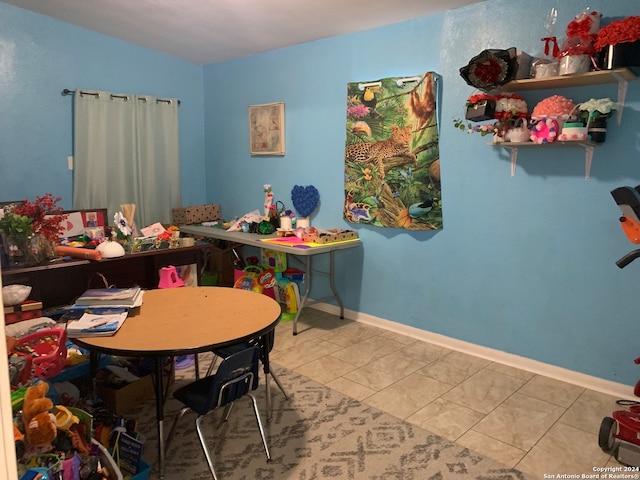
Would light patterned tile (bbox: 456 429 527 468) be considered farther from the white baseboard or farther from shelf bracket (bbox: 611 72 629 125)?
shelf bracket (bbox: 611 72 629 125)

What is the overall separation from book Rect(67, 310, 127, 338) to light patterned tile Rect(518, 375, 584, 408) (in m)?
2.37

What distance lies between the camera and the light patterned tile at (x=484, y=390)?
278 centimetres

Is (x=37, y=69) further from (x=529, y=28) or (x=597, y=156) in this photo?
(x=597, y=156)

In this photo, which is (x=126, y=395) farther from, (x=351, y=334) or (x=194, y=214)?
(x=194, y=214)

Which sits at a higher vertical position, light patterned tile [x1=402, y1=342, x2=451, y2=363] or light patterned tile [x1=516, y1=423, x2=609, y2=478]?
light patterned tile [x1=402, y1=342, x2=451, y2=363]

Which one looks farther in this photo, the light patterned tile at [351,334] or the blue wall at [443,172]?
the light patterned tile at [351,334]

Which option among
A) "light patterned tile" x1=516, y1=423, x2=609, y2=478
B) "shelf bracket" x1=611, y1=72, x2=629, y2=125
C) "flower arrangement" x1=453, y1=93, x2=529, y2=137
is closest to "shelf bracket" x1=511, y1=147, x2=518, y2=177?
"flower arrangement" x1=453, y1=93, x2=529, y2=137

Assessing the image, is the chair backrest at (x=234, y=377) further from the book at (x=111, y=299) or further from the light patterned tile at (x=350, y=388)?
the light patterned tile at (x=350, y=388)

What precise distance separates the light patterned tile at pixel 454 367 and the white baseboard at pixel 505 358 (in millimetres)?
72

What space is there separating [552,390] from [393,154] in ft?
6.52

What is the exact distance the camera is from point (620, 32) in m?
2.37

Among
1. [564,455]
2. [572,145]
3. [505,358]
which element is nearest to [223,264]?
[505,358]

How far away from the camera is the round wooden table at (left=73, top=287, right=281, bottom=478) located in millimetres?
1861

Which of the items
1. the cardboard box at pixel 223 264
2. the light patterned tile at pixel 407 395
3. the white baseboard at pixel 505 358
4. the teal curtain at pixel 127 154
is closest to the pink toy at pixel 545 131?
the white baseboard at pixel 505 358
